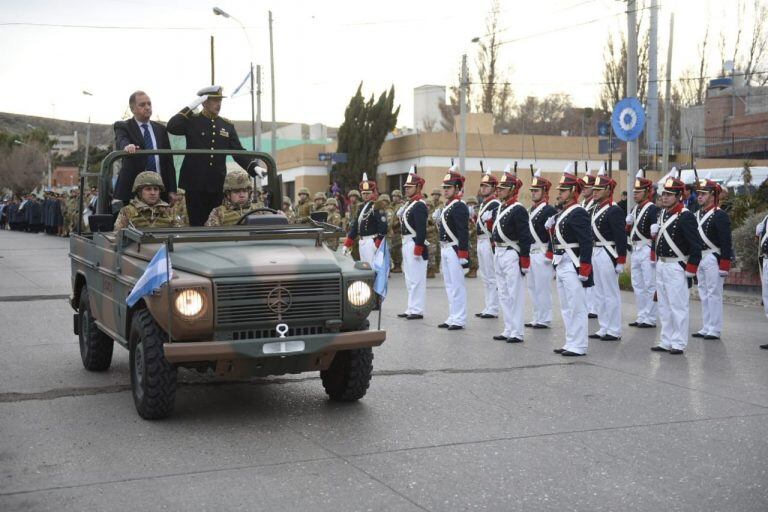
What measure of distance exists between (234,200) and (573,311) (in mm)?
3998

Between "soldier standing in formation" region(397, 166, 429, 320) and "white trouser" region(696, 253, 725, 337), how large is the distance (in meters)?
3.65

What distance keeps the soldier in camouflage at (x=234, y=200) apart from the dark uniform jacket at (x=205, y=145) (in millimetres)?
694

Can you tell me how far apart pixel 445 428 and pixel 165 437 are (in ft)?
6.24

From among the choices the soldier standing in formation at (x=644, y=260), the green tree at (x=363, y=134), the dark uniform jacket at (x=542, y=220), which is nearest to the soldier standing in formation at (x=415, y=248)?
the dark uniform jacket at (x=542, y=220)

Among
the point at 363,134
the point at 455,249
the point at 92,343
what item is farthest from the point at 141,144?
the point at 363,134

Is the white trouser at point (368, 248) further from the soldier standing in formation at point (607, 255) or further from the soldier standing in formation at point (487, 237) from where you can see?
the soldier standing in formation at point (607, 255)

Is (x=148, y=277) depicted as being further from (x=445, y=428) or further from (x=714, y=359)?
(x=714, y=359)

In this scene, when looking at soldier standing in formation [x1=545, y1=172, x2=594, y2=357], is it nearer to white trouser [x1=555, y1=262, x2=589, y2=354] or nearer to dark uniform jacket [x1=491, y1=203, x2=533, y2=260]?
white trouser [x1=555, y1=262, x2=589, y2=354]

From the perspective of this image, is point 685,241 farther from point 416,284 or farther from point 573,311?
point 416,284

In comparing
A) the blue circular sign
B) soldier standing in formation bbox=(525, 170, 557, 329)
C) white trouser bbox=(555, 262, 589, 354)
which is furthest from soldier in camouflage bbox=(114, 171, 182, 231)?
the blue circular sign

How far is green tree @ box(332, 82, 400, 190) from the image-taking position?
44.8m

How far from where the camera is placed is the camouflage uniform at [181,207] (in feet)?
29.5

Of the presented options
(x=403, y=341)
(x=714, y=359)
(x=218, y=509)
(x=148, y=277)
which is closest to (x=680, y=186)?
(x=714, y=359)

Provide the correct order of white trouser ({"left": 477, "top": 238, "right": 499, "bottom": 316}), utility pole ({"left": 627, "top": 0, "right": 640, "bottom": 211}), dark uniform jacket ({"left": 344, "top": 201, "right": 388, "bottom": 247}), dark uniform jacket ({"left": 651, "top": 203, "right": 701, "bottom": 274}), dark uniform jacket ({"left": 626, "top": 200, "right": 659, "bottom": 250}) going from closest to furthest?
dark uniform jacket ({"left": 651, "top": 203, "right": 701, "bottom": 274})
dark uniform jacket ({"left": 626, "top": 200, "right": 659, "bottom": 250})
white trouser ({"left": 477, "top": 238, "right": 499, "bottom": 316})
dark uniform jacket ({"left": 344, "top": 201, "right": 388, "bottom": 247})
utility pole ({"left": 627, "top": 0, "right": 640, "bottom": 211})
